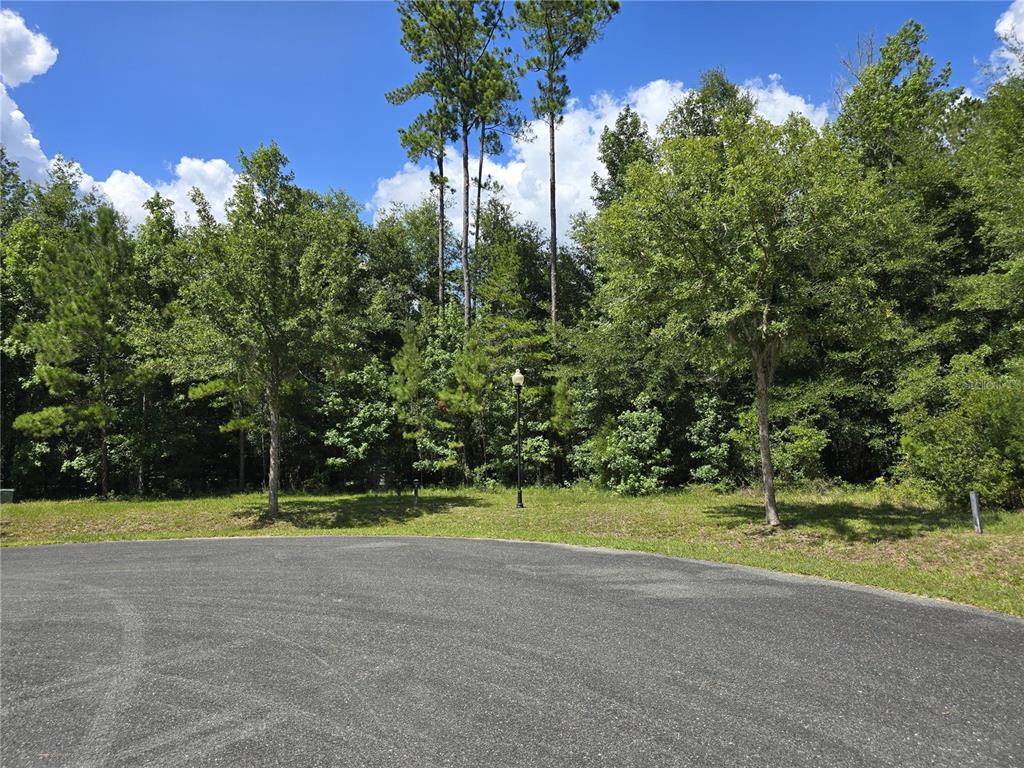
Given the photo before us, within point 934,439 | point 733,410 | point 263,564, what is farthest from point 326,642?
point 733,410

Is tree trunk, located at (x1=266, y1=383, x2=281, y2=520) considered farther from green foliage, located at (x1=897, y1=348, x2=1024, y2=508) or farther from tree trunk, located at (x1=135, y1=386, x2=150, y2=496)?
green foliage, located at (x1=897, y1=348, x2=1024, y2=508)

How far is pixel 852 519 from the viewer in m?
11.9

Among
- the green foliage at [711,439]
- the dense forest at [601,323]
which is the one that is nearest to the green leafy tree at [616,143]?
the dense forest at [601,323]

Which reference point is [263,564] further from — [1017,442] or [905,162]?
[905,162]

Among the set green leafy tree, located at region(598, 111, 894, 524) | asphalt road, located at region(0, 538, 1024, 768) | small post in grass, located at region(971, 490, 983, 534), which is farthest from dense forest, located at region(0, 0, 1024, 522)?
asphalt road, located at region(0, 538, 1024, 768)

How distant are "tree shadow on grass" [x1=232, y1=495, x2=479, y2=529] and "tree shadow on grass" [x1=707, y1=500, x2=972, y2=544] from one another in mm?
7927

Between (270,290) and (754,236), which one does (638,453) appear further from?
(270,290)

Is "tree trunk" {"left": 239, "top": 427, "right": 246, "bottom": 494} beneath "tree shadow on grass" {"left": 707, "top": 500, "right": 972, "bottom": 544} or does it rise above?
above

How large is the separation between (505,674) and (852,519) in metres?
10.5

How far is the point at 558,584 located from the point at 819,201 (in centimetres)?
840

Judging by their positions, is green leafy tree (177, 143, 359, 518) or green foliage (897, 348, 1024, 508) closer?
green foliage (897, 348, 1024, 508)

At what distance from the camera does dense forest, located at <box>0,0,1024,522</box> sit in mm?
11352

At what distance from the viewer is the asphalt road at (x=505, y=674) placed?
3.23 meters

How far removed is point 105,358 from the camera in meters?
19.0
